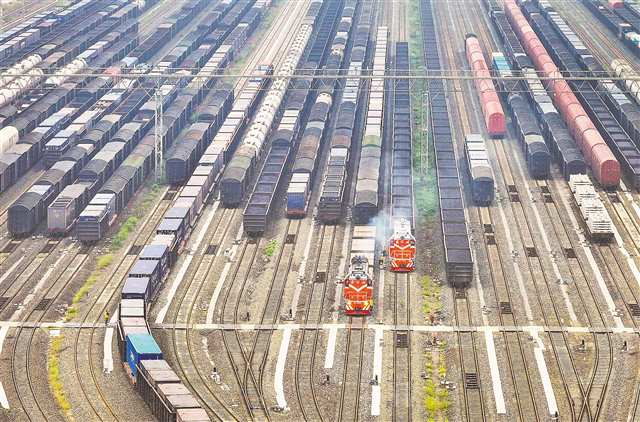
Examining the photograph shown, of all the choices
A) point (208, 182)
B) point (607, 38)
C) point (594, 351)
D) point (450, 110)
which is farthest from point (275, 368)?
point (607, 38)

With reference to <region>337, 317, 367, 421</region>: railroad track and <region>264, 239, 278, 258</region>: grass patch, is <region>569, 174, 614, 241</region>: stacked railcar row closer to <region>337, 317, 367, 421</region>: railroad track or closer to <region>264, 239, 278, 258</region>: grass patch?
<region>337, 317, 367, 421</region>: railroad track

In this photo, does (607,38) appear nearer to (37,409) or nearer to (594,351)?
(594,351)

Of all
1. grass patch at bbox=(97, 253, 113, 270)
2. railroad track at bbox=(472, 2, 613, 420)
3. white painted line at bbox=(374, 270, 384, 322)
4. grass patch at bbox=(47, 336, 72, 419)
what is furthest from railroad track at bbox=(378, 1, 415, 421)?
grass patch at bbox=(97, 253, 113, 270)

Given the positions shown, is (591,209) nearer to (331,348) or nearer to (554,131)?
(554,131)

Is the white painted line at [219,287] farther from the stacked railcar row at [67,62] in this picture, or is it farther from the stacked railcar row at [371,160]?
the stacked railcar row at [67,62]

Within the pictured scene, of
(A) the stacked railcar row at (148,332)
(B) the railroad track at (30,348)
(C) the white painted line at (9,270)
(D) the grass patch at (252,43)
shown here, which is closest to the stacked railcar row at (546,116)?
(A) the stacked railcar row at (148,332)
